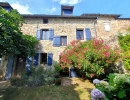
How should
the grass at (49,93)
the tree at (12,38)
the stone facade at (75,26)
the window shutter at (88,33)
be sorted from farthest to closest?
the stone facade at (75,26) → the window shutter at (88,33) → the tree at (12,38) → the grass at (49,93)

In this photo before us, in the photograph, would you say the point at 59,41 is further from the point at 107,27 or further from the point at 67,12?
the point at 107,27

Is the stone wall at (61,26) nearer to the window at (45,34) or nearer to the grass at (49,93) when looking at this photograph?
the window at (45,34)

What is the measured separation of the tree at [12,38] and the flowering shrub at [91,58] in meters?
3.64

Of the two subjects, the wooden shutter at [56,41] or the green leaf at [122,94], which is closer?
the green leaf at [122,94]

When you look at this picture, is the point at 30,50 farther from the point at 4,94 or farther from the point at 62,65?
the point at 4,94

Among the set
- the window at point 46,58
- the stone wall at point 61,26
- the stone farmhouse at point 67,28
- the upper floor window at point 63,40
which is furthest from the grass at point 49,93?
the stone wall at point 61,26

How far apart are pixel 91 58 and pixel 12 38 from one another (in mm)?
6315

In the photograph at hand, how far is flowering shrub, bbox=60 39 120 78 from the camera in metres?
9.34

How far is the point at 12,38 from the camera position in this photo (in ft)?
→ 32.6

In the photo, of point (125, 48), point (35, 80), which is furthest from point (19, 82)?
point (125, 48)

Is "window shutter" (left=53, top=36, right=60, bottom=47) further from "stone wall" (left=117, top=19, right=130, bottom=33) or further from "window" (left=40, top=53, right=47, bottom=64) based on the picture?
"stone wall" (left=117, top=19, right=130, bottom=33)

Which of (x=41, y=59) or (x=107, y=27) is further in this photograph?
(x=107, y=27)

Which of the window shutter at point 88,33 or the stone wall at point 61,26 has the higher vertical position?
the stone wall at point 61,26

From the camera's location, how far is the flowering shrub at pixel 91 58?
9.34m
